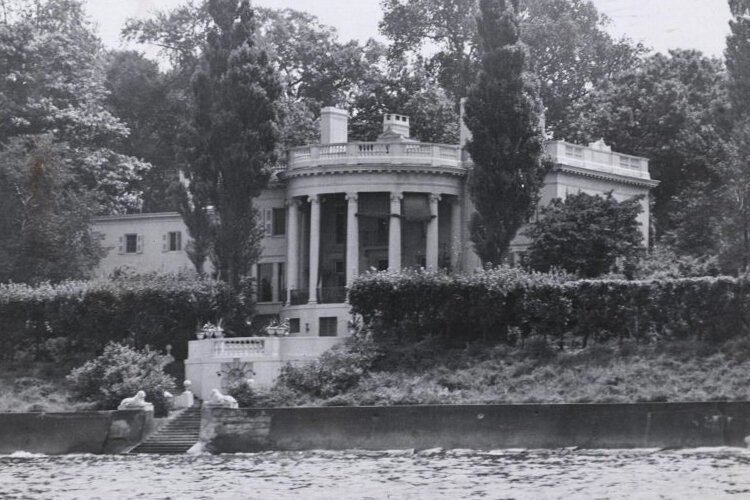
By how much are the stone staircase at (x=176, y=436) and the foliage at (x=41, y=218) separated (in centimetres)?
1976

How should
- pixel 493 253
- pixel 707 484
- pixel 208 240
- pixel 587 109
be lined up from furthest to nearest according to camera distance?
pixel 587 109 → pixel 208 240 → pixel 493 253 → pixel 707 484

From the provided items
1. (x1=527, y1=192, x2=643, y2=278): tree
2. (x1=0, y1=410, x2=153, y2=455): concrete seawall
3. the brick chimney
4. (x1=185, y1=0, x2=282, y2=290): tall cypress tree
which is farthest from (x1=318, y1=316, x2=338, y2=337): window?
(x1=0, y1=410, x2=153, y2=455): concrete seawall

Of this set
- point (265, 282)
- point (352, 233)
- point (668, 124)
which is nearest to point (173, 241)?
point (265, 282)

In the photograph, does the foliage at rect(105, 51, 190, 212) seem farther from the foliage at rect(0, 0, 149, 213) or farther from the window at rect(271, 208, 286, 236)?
the window at rect(271, 208, 286, 236)

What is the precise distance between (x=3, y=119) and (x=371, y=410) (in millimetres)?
39060

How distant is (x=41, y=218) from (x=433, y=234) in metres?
18.2

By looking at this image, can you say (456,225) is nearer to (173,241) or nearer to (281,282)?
(281,282)

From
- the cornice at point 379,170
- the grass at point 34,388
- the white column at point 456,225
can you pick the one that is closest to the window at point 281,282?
the cornice at point 379,170

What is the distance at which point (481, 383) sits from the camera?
53.9 metres

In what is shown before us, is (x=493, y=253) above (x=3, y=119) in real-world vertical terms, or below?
below

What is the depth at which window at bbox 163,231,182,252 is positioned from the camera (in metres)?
78.6

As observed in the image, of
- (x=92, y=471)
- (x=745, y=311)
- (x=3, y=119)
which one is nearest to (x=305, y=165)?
(x=3, y=119)

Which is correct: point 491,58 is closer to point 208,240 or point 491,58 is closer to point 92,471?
point 208,240

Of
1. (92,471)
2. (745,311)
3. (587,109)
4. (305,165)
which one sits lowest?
(92,471)
